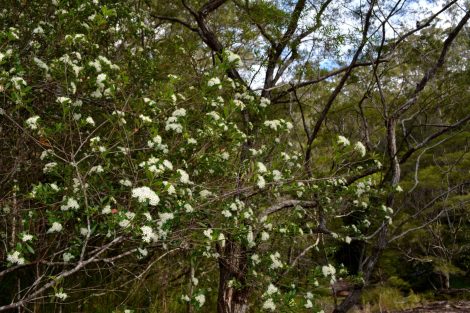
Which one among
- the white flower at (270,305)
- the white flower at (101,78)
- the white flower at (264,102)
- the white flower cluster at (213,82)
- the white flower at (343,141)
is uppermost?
the white flower at (264,102)

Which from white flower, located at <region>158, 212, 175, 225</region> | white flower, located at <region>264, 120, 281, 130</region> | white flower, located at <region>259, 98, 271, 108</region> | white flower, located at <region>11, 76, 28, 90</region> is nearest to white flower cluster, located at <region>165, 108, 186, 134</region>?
white flower, located at <region>158, 212, 175, 225</region>

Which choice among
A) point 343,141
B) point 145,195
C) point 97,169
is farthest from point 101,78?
point 343,141

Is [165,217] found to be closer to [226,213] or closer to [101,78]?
[226,213]

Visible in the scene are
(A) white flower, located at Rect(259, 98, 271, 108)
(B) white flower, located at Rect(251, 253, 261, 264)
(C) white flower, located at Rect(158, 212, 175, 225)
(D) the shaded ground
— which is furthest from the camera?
(D) the shaded ground

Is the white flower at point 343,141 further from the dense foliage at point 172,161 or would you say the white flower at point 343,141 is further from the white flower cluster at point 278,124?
the white flower cluster at point 278,124

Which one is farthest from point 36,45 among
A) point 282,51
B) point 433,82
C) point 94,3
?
point 433,82

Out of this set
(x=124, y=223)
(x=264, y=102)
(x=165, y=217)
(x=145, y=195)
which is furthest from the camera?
(x=264, y=102)

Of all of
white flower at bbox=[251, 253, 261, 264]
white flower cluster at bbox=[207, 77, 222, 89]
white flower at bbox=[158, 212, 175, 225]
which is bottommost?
white flower at bbox=[251, 253, 261, 264]

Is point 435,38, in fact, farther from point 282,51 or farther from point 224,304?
point 224,304

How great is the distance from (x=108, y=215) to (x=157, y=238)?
470 millimetres

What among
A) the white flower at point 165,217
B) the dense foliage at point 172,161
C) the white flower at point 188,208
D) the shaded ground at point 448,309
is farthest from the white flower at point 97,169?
the shaded ground at point 448,309

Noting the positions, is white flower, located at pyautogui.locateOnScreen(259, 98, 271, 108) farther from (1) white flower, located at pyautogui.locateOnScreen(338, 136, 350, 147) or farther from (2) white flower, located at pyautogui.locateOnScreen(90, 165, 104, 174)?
(2) white flower, located at pyautogui.locateOnScreen(90, 165, 104, 174)

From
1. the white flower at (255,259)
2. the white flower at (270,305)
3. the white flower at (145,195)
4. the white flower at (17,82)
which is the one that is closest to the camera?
the white flower at (145,195)

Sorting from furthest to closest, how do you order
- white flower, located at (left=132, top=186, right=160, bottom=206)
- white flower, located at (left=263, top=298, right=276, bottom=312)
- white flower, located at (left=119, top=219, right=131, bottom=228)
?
white flower, located at (left=263, top=298, right=276, bottom=312) < white flower, located at (left=119, top=219, right=131, bottom=228) < white flower, located at (left=132, top=186, right=160, bottom=206)
